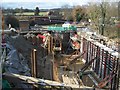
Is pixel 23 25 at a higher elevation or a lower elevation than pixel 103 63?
higher

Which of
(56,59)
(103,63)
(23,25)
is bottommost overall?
(56,59)

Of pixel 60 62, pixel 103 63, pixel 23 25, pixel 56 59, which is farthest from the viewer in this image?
pixel 23 25

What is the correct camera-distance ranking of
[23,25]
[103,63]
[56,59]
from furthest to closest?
1. [23,25]
2. [56,59]
3. [103,63]

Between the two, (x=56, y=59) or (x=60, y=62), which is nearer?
(x=60, y=62)

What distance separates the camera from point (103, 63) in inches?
338

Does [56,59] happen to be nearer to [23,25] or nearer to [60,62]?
[60,62]

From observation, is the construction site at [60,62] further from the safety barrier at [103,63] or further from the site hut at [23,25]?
the site hut at [23,25]

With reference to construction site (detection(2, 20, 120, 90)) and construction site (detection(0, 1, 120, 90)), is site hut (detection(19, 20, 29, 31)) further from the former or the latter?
construction site (detection(2, 20, 120, 90))

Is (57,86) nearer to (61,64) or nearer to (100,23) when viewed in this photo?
(61,64)

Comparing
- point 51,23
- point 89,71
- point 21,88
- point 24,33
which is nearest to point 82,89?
point 21,88

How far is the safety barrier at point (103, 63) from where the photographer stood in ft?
23.5

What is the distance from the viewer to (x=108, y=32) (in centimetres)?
1261

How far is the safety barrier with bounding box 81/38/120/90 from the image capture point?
7156 millimetres

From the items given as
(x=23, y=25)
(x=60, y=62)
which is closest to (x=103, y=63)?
(x=60, y=62)
